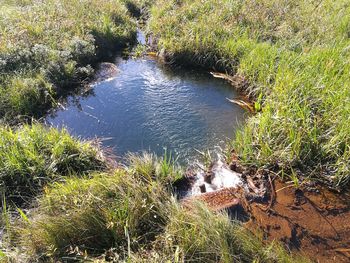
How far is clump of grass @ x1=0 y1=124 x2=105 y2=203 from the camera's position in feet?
14.5

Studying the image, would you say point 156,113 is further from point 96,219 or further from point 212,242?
point 212,242

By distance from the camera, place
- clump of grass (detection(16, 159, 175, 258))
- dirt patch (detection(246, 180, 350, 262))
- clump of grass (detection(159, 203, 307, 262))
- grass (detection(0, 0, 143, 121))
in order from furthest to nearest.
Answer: grass (detection(0, 0, 143, 121))
dirt patch (detection(246, 180, 350, 262))
clump of grass (detection(16, 159, 175, 258))
clump of grass (detection(159, 203, 307, 262))

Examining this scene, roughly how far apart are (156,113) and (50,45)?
3902 mm

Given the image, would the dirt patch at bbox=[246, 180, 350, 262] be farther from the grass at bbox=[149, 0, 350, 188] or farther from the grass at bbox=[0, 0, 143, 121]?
the grass at bbox=[0, 0, 143, 121]

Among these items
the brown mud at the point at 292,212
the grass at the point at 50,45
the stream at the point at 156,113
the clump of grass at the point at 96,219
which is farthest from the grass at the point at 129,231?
the grass at the point at 50,45

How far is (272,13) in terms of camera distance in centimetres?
944

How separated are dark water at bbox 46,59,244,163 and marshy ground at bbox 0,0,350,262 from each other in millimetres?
426

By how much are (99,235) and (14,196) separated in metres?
1.66

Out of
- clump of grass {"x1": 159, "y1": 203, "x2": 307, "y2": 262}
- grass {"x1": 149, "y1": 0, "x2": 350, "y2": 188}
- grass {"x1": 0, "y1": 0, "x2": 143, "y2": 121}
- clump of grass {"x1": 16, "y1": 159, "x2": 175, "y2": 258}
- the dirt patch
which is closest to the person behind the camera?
clump of grass {"x1": 159, "y1": 203, "x2": 307, "y2": 262}

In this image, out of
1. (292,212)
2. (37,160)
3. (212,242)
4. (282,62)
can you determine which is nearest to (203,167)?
(292,212)

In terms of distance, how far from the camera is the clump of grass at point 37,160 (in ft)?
14.5

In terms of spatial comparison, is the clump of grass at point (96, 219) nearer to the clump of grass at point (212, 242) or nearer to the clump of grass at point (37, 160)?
the clump of grass at point (212, 242)

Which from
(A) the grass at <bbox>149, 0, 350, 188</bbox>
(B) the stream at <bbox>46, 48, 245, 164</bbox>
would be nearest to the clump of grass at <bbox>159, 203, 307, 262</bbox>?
(A) the grass at <bbox>149, 0, 350, 188</bbox>

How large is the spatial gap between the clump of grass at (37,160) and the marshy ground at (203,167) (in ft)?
0.06
